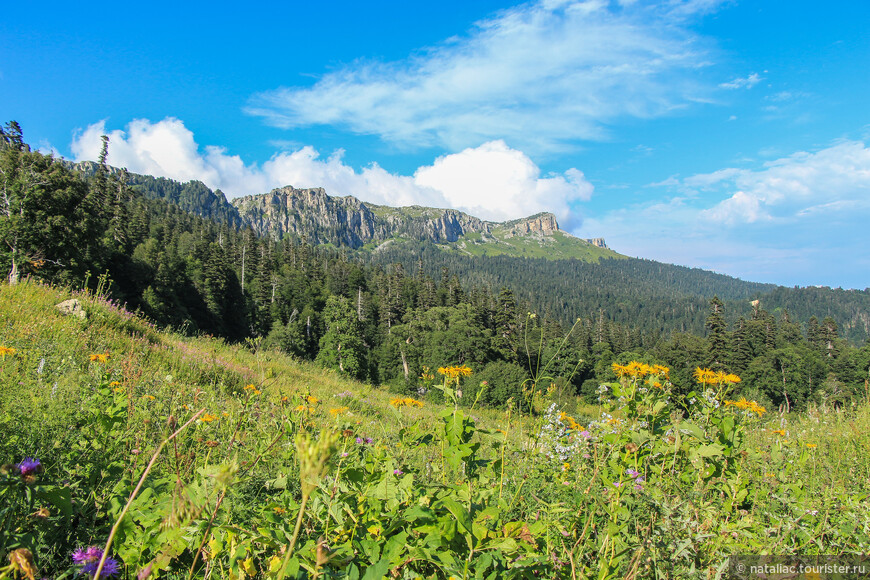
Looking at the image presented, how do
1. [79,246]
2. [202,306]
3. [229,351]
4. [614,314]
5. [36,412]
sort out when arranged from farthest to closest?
[614,314] < [202,306] < [79,246] < [229,351] < [36,412]

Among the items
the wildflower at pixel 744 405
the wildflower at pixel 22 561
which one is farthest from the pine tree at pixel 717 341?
the wildflower at pixel 22 561

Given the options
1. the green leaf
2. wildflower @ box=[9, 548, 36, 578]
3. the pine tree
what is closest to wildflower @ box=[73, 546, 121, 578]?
the green leaf

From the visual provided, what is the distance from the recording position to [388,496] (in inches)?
66.3

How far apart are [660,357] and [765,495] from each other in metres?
69.1

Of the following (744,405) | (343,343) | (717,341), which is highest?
(744,405)

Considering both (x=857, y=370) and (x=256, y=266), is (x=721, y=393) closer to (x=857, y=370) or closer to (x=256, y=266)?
(x=857, y=370)

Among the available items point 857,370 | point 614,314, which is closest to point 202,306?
point 857,370

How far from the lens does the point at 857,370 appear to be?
170ft

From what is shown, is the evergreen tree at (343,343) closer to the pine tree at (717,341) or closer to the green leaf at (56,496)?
the green leaf at (56,496)

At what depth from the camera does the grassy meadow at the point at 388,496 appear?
139cm

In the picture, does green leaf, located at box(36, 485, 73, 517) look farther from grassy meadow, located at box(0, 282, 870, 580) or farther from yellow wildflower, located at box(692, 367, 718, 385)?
yellow wildflower, located at box(692, 367, 718, 385)

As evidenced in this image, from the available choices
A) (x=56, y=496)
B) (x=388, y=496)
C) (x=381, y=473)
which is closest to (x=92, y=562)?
(x=56, y=496)

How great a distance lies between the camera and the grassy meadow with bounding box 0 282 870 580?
1.39 meters

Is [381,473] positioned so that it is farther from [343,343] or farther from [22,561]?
[343,343]
